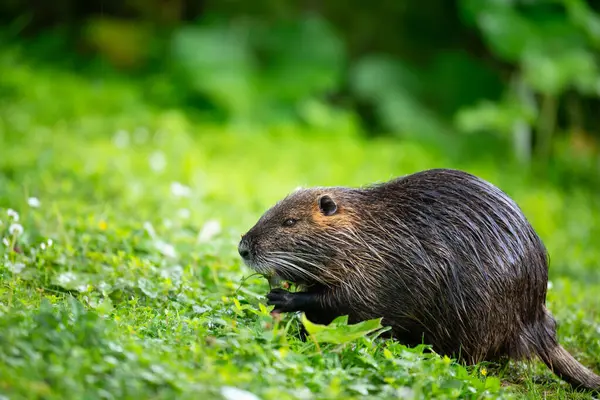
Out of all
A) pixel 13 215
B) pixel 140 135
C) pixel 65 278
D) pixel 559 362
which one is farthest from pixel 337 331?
pixel 140 135

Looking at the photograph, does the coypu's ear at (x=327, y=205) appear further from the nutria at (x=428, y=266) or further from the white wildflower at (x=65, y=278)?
the white wildflower at (x=65, y=278)

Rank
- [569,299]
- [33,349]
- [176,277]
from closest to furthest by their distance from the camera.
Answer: [33,349] < [176,277] < [569,299]

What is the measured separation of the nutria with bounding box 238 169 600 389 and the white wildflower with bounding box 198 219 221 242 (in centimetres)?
120

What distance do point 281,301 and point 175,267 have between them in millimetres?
818

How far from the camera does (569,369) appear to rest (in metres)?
3.57

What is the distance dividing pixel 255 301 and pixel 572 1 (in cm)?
655

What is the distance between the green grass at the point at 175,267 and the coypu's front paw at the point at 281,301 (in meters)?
0.08

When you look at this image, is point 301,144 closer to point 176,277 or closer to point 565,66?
point 565,66

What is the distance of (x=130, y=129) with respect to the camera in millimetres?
7852

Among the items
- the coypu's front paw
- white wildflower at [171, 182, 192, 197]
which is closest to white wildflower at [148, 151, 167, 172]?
white wildflower at [171, 182, 192, 197]

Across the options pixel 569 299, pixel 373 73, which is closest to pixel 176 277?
pixel 569 299

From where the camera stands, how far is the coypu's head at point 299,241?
3.49 meters

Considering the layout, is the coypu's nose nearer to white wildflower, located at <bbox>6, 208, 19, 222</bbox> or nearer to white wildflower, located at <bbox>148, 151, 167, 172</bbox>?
white wildflower, located at <bbox>6, 208, 19, 222</bbox>

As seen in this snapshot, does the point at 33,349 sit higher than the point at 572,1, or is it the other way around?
the point at 572,1
